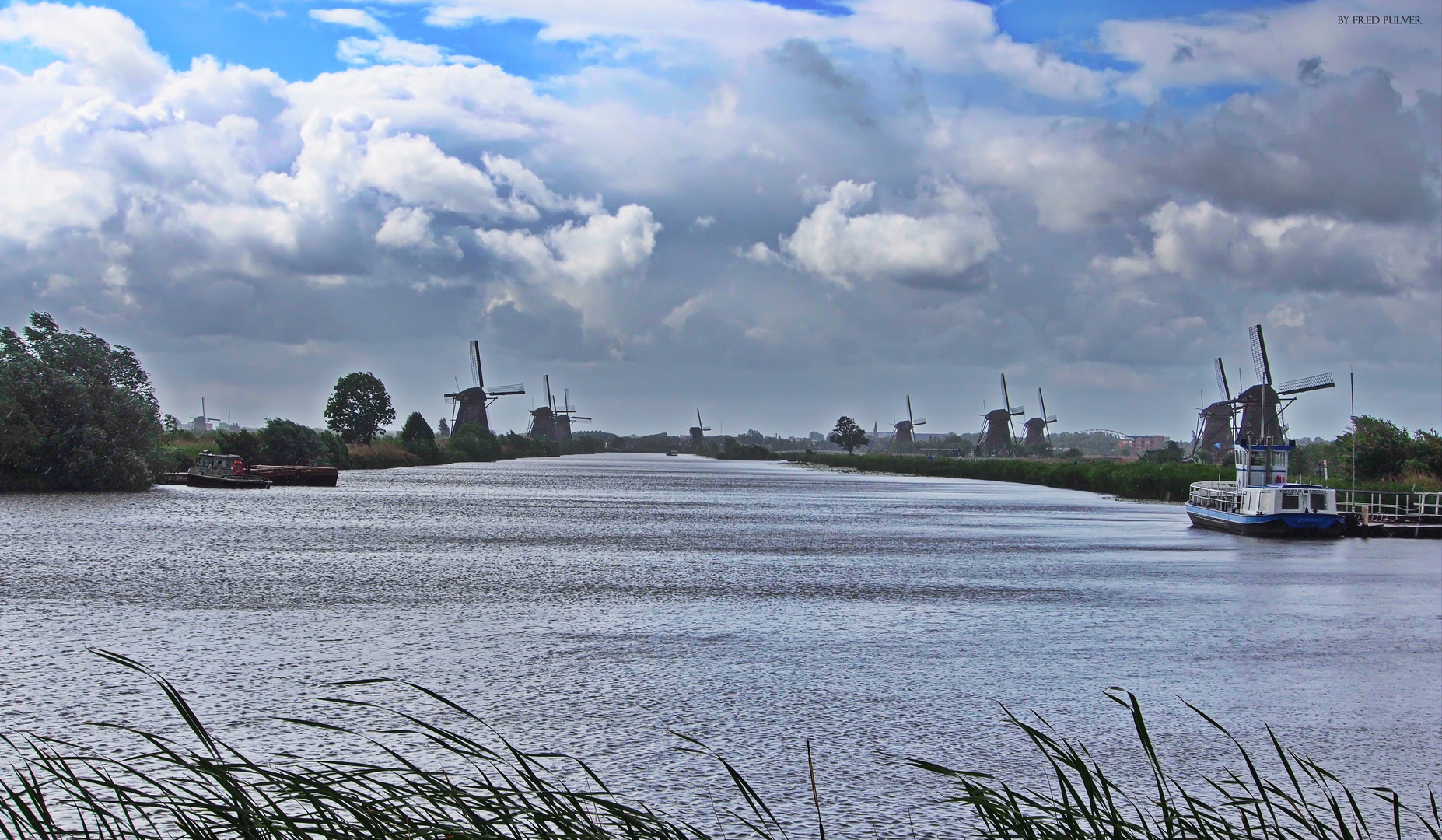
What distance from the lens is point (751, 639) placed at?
18000 millimetres

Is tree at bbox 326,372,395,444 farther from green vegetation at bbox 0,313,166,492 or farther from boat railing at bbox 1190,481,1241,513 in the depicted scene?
boat railing at bbox 1190,481,1241,513

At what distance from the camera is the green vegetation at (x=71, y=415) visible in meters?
51.2

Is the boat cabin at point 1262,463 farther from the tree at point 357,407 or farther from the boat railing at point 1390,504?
the tree at point 357,407

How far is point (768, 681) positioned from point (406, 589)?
11.0 meters

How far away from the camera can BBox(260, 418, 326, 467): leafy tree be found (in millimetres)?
79250

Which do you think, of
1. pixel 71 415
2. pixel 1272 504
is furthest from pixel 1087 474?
pixel 71 415

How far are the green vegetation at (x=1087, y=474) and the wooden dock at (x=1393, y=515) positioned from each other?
621 inches

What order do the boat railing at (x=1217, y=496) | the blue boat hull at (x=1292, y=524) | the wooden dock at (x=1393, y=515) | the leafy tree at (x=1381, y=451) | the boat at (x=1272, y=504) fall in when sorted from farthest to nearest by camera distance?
the leafy tree at (x=1381, y=451) < the boat railing at (x=1217, y=496) < the wooden dock at (x=1393, y=515) < the boat at (x=1272, y=504) < the blue boat hull at (x=1292, y=524)

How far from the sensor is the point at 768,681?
14758mm

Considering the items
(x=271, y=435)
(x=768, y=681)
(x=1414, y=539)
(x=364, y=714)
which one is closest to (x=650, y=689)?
(x=768, y=681)

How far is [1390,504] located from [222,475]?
5867 centimetres

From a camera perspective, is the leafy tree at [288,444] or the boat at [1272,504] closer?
the boat at [1272,504]

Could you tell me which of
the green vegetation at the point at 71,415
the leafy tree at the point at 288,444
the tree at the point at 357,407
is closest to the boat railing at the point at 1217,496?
the green vegetation at the point at 71,415

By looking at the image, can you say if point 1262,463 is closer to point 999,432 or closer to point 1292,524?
point 1292,524
